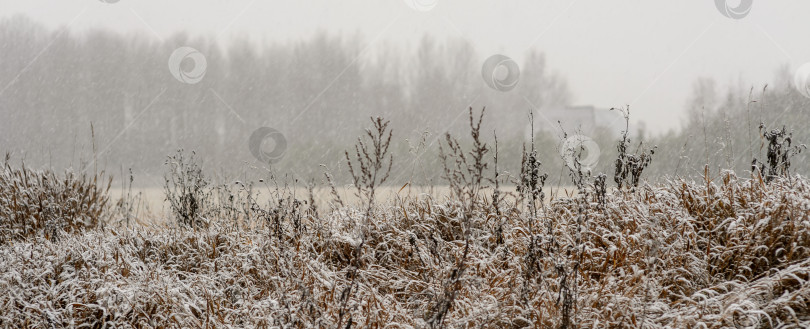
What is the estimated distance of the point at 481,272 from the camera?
3.50 metres

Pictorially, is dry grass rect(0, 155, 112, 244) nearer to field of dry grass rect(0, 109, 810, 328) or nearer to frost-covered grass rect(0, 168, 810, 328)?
field of dry grass rect(0, 109, 810, 328)

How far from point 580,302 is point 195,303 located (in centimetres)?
209

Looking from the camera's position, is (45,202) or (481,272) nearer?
(481,272)

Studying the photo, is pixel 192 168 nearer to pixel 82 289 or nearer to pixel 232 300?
pixel 82 289

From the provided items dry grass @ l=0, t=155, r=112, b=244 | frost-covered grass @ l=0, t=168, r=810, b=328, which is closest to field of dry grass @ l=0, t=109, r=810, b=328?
frost-covered grass @ l=0, t=168, r=810, b=328

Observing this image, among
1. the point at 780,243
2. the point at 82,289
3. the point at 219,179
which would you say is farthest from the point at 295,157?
the point at 780,243

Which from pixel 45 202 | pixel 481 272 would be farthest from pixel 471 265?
pixel 45 202

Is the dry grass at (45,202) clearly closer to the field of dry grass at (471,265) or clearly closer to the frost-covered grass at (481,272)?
the field of dry grass at (471,265)

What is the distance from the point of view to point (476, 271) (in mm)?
3562

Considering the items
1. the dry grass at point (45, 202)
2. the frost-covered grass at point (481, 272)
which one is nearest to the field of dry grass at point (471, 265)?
the frost-covered grass at point (481, 272)

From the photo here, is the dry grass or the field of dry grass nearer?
the field of dry grass

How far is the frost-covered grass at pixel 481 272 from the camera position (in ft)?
9.11

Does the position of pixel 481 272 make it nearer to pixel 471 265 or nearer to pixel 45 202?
pixel 471 265

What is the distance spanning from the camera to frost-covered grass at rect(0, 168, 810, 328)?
109 inches
